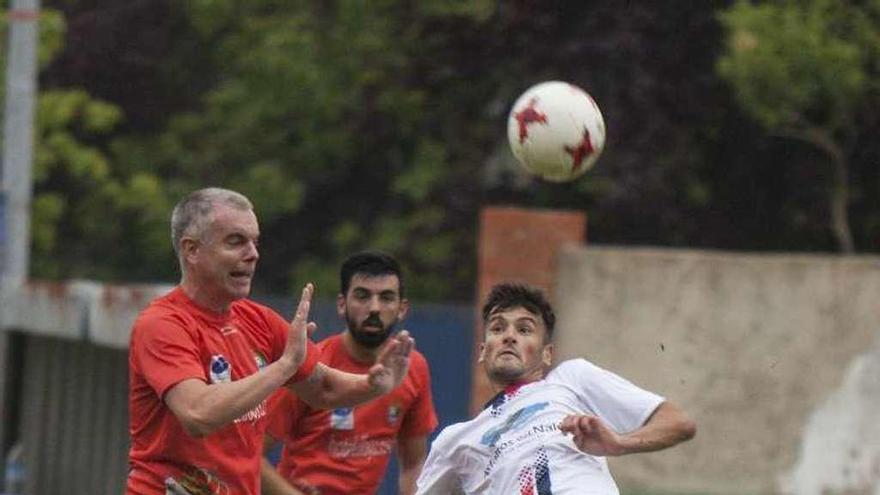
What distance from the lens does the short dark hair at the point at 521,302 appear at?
746cm

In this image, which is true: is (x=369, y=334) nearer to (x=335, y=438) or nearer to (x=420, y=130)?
(x=335, y=438)

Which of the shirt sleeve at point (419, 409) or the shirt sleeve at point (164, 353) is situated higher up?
the shirt sleeve at point (164, 353)

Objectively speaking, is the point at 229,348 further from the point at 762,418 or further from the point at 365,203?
the point at 365,203

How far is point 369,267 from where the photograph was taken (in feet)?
29.9

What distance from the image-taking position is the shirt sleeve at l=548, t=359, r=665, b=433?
7.38 metres

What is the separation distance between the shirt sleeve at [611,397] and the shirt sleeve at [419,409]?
6.71 ft

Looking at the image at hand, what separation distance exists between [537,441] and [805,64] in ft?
45.6


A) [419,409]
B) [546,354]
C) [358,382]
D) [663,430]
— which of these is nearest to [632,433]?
[663,430]

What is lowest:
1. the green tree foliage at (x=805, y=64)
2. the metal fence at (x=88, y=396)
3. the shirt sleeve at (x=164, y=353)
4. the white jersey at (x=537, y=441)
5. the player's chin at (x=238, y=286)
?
the metal fence at (x=88, y=396)

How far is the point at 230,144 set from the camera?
28.6 m

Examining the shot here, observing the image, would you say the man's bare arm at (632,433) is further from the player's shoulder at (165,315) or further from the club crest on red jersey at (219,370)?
the player's shoulder at (165,315)

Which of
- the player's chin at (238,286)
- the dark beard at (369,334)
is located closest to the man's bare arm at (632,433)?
the player's chin at (238,286)

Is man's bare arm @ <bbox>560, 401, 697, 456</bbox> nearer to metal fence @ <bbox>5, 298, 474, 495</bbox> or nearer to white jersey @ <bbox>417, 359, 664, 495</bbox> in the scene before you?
white jersey @ <bbox>417, 359, 664, 495</bbox>

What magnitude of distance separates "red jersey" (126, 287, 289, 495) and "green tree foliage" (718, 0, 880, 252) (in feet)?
46.0
